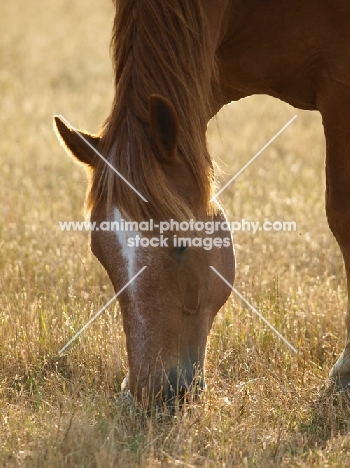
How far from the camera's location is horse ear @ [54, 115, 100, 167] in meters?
3.33

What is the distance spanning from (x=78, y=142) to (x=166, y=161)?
1.49 feet

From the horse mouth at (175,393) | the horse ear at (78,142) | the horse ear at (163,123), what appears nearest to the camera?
the horse ear at (163,123)

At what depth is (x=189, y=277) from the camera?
317cm

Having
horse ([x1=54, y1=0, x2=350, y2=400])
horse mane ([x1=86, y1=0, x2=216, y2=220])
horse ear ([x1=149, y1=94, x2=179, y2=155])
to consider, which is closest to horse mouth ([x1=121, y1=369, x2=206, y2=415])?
horse ([x1=54, y1=0, x2=350, y2=400])

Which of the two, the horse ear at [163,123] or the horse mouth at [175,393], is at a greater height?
the horse ear at [163,123]

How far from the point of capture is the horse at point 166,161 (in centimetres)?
304

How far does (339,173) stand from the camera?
12.6ft

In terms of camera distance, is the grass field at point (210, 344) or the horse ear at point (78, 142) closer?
the grass field at point (210, 344)

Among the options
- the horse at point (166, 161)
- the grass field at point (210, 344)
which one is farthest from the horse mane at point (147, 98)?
the grass field at point (210, 344)

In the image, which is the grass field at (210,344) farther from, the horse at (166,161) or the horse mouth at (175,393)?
the horse at (166,161)

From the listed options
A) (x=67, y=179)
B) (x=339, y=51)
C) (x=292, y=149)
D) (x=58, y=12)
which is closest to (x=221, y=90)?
(x=339, y=51)

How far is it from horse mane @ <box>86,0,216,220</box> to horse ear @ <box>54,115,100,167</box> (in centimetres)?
10

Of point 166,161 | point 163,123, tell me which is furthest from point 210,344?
point 163,123

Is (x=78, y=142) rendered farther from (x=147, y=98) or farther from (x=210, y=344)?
(x=210, y=344)
